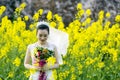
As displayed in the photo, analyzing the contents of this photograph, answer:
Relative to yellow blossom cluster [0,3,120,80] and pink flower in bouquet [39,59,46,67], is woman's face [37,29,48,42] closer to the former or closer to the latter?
pink flower in bouquet [39,59,46,67]

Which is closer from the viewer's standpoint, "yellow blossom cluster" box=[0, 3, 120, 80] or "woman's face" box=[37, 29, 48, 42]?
"woman's face" box=[37, 29, 48, 42]

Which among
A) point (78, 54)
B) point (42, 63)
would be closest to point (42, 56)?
point (42, 63)

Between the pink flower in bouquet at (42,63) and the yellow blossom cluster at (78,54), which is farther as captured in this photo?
the yellow blossom cluster at (78,54)

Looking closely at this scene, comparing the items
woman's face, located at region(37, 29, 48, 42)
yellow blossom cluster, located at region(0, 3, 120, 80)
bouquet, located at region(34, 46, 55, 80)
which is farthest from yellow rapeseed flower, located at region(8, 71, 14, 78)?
woman's face, located at region(37, 29, 48, 42)

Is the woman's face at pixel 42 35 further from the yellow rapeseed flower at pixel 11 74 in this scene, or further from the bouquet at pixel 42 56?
the yellow rapeseed flower at pixel 11 74

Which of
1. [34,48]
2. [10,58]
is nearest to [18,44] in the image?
[10,58]

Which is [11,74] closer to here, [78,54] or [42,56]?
[42,56]

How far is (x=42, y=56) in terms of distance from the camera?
569 centimetres

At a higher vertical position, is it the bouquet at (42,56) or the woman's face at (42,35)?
the woman's face at (42,35)

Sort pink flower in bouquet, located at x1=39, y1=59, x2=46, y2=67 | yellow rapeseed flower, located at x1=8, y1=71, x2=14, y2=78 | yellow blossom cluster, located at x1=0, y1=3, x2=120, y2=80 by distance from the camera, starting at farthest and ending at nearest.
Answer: yellow blossom cluster, located at x1=0, y1=3, x2=120, y2=80 < yellow rapeseed flower, located at x1=8, y1=71, x2=14, y2=78 < pink flower in bouquet, located at x1=39, y1=59, x2=46, y2=67

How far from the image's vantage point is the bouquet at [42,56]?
5648 millimetres

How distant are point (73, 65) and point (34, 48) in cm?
161

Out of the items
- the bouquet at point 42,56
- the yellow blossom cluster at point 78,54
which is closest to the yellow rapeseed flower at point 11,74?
Answer: the yellow blossom cluster at point 78,54

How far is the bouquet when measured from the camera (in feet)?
18.5
